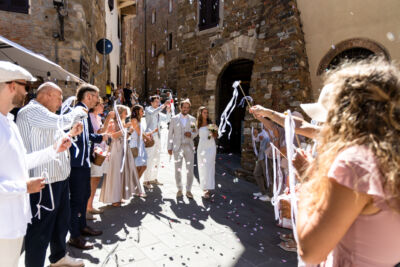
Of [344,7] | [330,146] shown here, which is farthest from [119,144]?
[344,7]

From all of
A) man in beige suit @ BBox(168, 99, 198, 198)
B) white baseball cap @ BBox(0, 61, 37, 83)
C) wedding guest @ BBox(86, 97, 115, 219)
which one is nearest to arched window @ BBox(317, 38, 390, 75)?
man in beige suit @ BBox(168, 99, 198, 198)

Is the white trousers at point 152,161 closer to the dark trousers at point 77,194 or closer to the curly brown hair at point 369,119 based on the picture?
the dark trousers at point 77,194

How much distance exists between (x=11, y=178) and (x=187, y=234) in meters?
2.67

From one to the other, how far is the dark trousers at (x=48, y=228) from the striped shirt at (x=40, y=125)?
0.59ft

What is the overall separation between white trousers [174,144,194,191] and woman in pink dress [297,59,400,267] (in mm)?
4669

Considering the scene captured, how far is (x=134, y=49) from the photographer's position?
1284 inches

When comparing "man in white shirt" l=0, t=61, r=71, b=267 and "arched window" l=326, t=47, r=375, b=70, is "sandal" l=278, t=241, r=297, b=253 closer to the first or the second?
"man in white shirt" l=0, t=61, r=71, b=267

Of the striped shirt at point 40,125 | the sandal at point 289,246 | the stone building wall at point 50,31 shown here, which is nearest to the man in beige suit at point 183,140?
the sandal at point 289,246

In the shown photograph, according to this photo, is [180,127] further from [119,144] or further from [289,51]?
[289,51]

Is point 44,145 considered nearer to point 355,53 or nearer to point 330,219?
point 330,219

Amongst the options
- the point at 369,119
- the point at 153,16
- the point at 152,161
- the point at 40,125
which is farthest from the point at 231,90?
the point at 153,16

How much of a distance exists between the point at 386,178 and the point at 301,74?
6839mm

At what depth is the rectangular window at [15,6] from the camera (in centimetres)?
796

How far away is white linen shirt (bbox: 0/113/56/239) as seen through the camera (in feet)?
5.45
